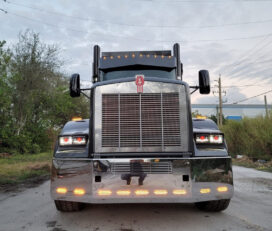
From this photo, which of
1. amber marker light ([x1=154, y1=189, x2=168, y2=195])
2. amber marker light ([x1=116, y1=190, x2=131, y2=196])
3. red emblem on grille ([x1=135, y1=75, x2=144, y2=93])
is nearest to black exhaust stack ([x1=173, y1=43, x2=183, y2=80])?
red emblem on grille ([x1=135, y1=75, x2=144, y2=93])

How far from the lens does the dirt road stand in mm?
3459

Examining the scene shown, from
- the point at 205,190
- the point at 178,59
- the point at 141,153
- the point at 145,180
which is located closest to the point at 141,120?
the point at 141,153

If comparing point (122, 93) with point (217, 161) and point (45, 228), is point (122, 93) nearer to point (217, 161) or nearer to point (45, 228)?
point (217, 161)

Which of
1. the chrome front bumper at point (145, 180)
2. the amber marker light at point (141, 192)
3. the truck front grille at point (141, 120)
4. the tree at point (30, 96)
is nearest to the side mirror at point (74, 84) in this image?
the truck front grille at point (141, 120)

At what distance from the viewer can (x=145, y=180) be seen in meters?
3.34

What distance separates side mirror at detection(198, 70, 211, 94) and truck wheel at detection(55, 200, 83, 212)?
9.78 ft

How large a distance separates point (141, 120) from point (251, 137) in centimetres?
1520

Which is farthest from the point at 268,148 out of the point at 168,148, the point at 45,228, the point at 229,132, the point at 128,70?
the point at 45,228

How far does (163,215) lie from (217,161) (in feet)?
3.89

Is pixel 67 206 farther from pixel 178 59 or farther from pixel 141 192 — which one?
pixel 178 59

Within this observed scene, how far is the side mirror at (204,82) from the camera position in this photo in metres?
4.92

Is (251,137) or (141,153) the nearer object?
(141,153)

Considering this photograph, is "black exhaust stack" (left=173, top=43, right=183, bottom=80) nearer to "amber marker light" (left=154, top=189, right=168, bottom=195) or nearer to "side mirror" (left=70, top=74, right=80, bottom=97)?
"side mirror" (left=70, top=74, right=80, bottom=97)

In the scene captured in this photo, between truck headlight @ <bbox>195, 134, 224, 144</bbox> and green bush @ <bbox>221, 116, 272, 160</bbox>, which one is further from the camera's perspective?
green bush @ <bbox>221, 116, 272, 160</bbox>
